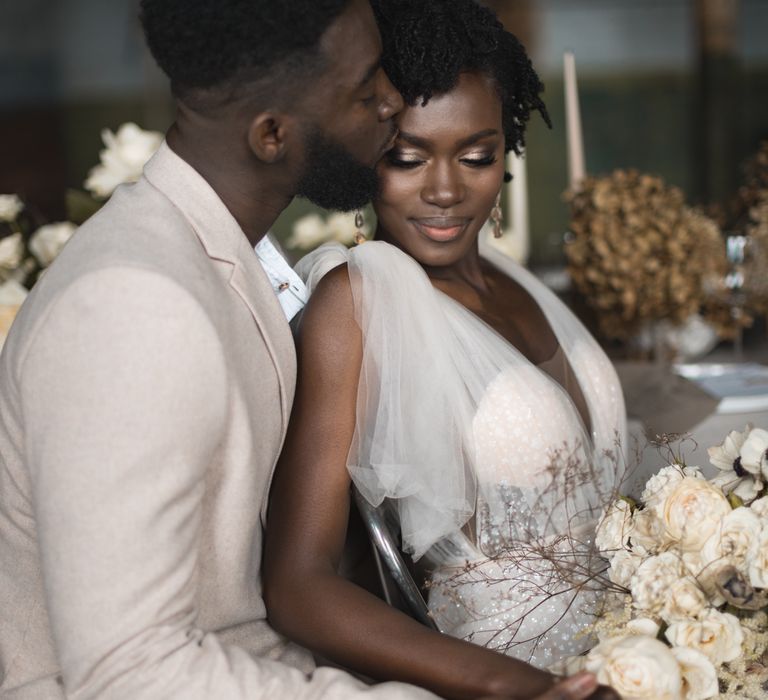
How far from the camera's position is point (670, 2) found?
7156 millimetres

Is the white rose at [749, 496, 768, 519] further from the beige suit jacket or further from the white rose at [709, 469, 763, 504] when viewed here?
the beige suit jacket

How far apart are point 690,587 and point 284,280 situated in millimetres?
935

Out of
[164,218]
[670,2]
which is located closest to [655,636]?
[164,218]

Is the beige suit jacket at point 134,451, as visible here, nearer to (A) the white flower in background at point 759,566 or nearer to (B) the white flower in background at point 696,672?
(B) the white flower in background at point 696,672

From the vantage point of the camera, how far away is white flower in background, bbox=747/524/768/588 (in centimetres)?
135

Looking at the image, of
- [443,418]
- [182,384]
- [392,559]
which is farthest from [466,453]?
[182,384]

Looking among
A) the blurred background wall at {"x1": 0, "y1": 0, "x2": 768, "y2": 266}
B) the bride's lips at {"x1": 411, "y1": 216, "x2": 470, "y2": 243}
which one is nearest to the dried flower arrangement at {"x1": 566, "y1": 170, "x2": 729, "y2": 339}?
the bride's lips at {"x1": 411, "y1": 216, "x2": 470, "y2": 243}

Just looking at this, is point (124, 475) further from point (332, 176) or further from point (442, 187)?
point (442, 187)

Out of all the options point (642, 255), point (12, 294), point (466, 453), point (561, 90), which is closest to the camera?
point (466, 453)

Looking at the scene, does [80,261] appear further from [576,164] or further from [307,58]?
[576,164]

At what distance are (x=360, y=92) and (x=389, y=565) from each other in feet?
2.66

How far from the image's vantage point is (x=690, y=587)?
1.39m

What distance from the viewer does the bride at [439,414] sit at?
1.66 meters

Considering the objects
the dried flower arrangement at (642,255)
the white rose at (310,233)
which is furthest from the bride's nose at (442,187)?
the white rose at (310,233)
